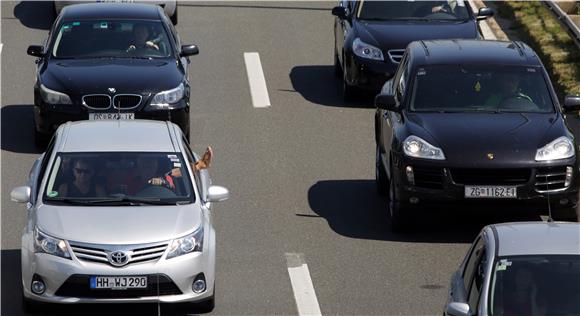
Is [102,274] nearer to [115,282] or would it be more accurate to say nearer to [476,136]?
[115,282]

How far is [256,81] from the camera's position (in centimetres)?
2478

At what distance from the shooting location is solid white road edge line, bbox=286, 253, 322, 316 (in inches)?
570

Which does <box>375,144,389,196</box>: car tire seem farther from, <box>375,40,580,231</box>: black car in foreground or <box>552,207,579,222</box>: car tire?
<box>552,207,579,222</box>: car tire

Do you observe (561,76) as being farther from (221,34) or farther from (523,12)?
(221,34)

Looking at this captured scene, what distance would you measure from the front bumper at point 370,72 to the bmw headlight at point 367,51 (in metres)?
0.06

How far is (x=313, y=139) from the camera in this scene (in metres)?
21.5

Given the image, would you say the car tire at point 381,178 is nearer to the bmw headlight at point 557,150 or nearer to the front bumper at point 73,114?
the bmw headlight at point 557,150

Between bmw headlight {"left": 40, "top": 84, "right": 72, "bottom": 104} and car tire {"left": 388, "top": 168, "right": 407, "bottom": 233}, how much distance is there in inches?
197

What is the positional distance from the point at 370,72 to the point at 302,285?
8.26 m

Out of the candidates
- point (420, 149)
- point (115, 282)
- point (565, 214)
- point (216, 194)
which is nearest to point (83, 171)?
point (216, 194)

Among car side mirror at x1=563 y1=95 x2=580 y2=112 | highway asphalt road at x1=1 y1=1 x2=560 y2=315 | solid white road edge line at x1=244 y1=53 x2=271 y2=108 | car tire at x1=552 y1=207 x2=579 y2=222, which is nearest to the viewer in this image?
highway asphalt road at x1=1 y1=1 x2=560 y2=315

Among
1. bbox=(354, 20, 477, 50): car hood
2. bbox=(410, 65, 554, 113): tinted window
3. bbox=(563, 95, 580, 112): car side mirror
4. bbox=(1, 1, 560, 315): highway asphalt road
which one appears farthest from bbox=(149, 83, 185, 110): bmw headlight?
bbox=(563, 95, 580, 112): car side mirror

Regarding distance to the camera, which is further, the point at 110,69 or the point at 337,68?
the point at 337,68

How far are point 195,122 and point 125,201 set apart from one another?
8.20 m
